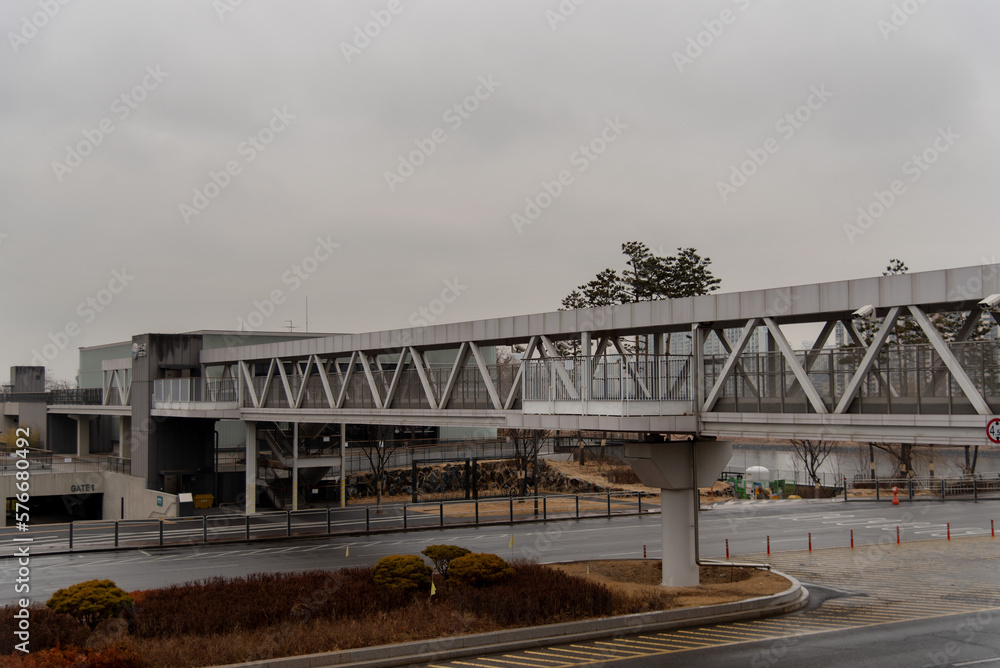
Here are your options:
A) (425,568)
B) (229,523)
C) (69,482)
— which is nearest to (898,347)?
(425,568)

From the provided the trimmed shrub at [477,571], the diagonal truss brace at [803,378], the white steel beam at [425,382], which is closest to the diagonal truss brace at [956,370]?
the diagonal truss brace at [803,378]

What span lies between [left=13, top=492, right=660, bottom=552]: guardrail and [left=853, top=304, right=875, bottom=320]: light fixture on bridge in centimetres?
2132

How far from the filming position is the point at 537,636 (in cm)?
1627

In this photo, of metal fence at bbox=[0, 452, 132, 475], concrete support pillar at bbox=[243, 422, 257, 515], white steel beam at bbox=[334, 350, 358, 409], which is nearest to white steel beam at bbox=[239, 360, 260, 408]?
concrete support pillar at bbox=[243, 422, 257, 515]

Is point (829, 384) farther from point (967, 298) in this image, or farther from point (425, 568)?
point (425, 568)

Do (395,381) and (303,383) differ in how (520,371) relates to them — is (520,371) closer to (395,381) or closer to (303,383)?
(395,381)

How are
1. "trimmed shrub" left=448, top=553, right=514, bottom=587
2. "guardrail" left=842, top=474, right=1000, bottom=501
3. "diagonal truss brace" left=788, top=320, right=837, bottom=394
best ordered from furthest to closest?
"guardrail" left=842, top=474, right=1000, bottom=501, "trimmed shrub" left=448, top=553, right=514, bottom=587, "diagonal truss brace" left=788, top=320, right=837, bottom=394

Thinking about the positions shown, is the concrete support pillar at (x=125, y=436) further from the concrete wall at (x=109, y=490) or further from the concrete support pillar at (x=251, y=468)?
the concrete support pillar at (x=251, y=468)

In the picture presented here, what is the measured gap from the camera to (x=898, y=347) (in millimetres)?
16312

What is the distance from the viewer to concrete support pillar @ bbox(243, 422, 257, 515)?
3959 cm

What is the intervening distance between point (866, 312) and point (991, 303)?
2.12m

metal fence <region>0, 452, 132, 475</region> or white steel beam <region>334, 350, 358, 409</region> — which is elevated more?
white steel beam <region>334, 350, 358, 409</region>

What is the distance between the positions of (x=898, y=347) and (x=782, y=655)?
6174 millimetres

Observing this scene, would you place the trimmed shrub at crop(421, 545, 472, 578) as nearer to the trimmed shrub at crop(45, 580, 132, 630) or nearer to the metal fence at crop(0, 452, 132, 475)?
the trimmed shrub at crop(45, 580, 132, 630)
